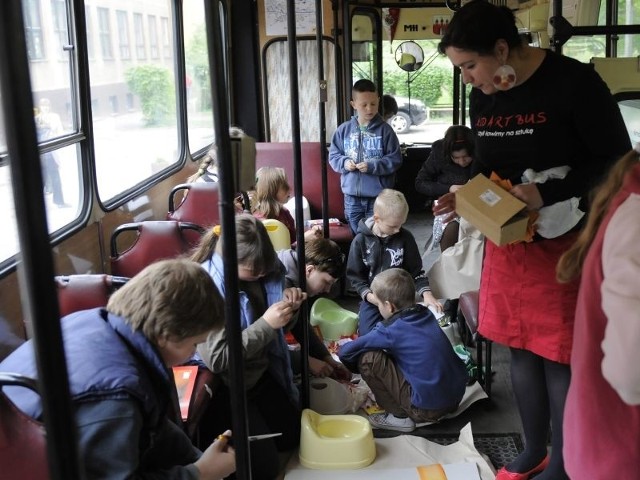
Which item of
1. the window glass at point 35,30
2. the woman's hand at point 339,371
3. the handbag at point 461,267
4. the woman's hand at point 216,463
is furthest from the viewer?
the woman's hand at point 339,371

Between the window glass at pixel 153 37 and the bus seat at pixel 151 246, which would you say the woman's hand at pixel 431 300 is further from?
the window glass at pixel 153 37

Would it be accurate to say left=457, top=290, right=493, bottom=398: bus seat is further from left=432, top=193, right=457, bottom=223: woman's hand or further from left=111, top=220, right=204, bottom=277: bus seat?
left=111, top=220, right=204, bottom=277: bus seat

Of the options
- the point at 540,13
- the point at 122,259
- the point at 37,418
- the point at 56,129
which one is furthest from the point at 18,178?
the point at 540,13

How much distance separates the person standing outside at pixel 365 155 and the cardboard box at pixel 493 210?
3.12 m

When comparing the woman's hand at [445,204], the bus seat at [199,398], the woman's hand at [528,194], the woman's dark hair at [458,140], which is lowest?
the bus seat at [199,398]

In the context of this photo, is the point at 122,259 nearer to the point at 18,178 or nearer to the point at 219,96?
the point at 219,96

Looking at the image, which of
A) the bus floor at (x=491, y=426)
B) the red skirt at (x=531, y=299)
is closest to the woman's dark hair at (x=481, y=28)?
the red skirt at (x=531, y=299)

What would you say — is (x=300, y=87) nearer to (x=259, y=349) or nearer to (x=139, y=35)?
(x=139, y=35)

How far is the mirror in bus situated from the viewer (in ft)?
26.1

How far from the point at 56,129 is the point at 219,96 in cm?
220

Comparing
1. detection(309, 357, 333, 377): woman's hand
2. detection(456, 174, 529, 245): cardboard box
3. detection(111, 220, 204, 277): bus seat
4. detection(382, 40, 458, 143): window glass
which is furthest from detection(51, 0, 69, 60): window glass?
detection(382, 40, 458, 143): window glass

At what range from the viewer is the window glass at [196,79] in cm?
546

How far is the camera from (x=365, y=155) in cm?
545

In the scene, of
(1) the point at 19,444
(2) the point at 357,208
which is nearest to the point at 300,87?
(2) the point at 357,208
